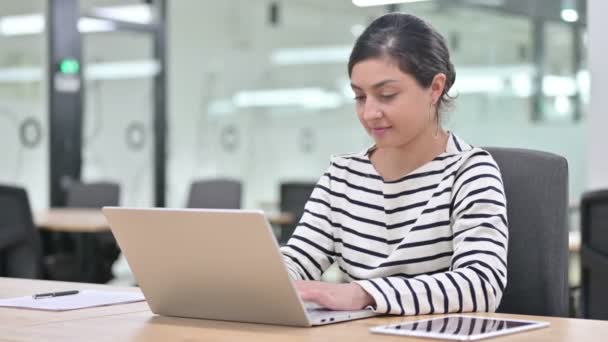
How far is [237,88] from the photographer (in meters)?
7.75

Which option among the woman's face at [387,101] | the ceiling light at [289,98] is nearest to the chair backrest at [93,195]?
the ceiling light at [289,98]

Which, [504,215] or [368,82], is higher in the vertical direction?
[368,82]

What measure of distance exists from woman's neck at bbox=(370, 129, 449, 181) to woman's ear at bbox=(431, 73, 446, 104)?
2.9 inches

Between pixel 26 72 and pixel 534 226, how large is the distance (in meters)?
5.48

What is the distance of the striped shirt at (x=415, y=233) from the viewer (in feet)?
5.56

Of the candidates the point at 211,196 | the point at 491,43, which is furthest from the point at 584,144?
the point at 211,196

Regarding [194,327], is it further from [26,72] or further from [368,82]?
[26,72]

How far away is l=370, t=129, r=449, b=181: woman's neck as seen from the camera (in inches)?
80.4

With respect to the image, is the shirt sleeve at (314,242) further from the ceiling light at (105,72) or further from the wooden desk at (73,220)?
the ceiling light at (105,72)

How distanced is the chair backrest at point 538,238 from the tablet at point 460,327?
1.47ft

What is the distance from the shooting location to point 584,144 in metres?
5.83

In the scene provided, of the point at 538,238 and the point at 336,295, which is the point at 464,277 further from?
the point at 538,238

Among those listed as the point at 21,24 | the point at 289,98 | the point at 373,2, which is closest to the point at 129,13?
the point at 21,24

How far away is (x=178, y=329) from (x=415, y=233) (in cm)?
58
